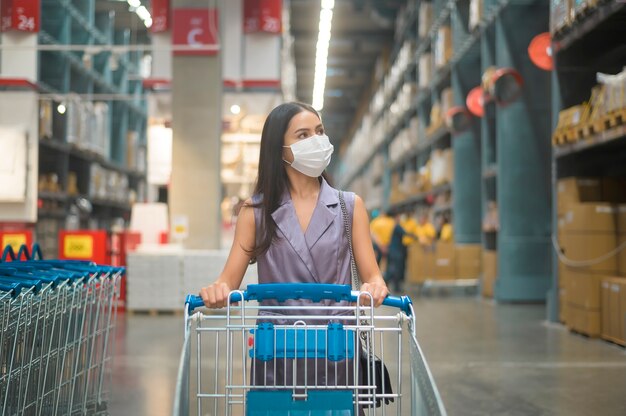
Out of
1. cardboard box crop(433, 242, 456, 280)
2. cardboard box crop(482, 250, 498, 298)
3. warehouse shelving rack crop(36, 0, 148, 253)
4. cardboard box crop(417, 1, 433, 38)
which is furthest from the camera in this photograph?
cardboard box crop(417, 1, 433, 38)

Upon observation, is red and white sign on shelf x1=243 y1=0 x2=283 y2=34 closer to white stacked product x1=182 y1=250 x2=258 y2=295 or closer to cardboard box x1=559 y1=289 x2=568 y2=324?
white stacked product x1=182 y1=250 x2=258 y2=295

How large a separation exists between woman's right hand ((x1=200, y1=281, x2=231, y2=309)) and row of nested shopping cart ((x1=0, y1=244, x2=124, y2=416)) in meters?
0.84

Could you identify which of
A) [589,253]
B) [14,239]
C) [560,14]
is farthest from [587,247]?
[14,239]

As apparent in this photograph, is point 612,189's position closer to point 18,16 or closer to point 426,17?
point 18,16

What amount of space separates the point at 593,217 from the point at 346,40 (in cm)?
2232

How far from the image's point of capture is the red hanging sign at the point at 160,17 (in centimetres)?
1614

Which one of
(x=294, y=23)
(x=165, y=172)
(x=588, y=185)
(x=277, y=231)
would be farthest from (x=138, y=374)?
(x=294, y=23)

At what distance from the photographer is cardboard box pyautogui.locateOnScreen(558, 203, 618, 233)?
9.55 meters

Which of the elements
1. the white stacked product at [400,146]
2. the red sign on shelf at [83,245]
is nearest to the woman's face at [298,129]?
the red sign on shelf at [83,245]

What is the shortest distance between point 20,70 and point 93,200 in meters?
8.23

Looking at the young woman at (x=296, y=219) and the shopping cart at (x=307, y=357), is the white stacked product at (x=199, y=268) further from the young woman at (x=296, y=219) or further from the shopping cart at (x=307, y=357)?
the shopping cart at (x=307, y=357)

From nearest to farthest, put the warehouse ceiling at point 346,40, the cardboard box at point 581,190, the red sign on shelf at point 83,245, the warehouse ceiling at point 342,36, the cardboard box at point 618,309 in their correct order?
the cardboard box at point 618,309
the cardboard box at point 581,190
the red sign on shelf at point 83,245
the warehouse ceiling at point 342,36
the warehouse ceiling at point 346,40

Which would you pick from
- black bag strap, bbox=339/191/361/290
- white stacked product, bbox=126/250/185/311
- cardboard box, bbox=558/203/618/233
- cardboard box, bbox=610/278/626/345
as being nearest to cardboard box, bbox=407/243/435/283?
white stacked product, bbox=126/250/185/311

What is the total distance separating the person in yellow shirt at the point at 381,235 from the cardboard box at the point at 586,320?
332 inches
